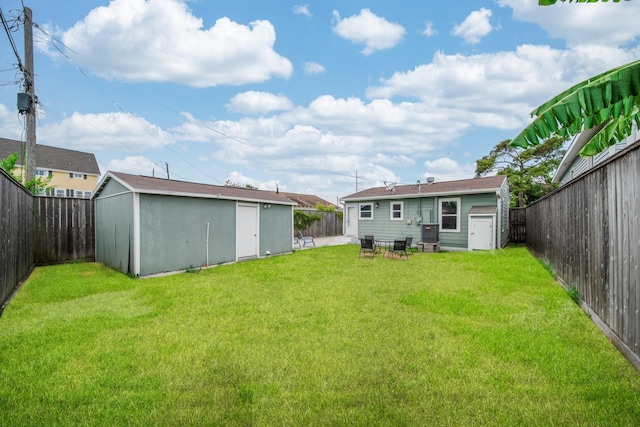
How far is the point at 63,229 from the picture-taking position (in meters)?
10.8

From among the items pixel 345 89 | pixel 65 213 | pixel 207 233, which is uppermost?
pixel 345 89

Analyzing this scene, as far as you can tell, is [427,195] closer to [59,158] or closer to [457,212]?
[457,212]

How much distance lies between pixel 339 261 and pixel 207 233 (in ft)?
15.6

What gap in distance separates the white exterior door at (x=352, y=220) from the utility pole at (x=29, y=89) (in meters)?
14.5

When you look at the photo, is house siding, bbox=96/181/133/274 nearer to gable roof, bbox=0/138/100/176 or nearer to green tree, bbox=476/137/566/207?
gable roof, bbox=0/138/100/176

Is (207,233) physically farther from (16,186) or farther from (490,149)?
(490,149)

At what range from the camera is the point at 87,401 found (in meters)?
2.73

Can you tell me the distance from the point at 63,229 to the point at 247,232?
627 cm

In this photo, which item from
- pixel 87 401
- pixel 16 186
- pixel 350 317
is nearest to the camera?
pixel 87 401

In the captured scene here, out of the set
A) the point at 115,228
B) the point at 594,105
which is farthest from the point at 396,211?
the point at 594,105

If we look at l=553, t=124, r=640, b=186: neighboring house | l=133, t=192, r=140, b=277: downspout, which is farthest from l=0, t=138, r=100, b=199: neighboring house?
l=553, t=124, r=640, b=186: neighboring house

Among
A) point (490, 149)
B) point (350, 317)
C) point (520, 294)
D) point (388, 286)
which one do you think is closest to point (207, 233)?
point (388, 286)

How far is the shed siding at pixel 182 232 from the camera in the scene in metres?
8.95

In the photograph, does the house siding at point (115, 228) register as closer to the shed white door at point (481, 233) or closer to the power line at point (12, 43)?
the power line at point (12, 43)
